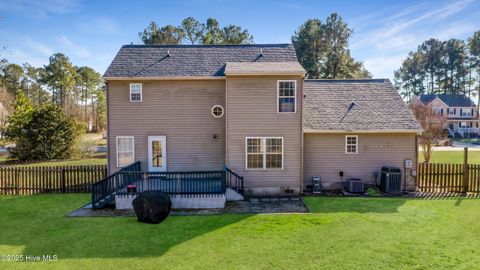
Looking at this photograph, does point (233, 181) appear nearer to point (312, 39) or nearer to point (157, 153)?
point (157, 153)

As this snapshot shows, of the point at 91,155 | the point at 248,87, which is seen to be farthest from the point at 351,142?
the point at 91,155

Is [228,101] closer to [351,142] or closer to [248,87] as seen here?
[248,87]

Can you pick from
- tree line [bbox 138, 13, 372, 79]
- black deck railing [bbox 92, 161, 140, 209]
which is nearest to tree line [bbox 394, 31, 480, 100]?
tree line [bbox 138, 13, 372, 79]

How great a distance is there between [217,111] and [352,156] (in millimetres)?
7098

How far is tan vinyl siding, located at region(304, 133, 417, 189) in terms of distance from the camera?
13.3m

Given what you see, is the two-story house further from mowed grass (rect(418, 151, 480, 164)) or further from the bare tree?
mowed grass (rect(418, 151, 480, 164))

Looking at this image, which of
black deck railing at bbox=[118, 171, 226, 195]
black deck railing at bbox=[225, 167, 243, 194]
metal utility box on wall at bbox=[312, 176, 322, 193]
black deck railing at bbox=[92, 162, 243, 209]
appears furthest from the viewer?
metal utility box on wall at bbox=[312, 176, 322, 193]

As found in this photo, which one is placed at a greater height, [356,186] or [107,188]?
[107,188]

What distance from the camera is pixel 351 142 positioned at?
13.4 m

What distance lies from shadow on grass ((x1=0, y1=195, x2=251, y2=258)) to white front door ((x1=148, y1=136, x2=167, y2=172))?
4.03 metres

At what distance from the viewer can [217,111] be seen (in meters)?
13.5

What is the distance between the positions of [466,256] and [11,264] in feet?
35.7

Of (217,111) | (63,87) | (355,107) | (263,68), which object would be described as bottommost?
(217,111)

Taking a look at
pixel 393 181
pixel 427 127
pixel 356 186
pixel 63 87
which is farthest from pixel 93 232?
pixel 63 87
